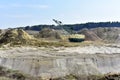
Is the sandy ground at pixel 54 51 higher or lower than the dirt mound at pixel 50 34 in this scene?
lower

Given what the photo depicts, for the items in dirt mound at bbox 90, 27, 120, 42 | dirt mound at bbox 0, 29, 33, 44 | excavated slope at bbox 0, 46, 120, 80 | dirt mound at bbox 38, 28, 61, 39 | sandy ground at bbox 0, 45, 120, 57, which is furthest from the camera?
dirt mound at bbox 90, 27, 120, 42

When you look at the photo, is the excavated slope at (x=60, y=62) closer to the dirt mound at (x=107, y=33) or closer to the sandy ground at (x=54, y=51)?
the sandy ground at (x=54, y=51)

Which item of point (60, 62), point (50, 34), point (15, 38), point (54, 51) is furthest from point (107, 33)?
point (60, 62)

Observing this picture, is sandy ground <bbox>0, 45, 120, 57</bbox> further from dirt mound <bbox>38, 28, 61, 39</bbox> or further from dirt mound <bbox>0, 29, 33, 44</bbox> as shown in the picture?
dirt mound <bbox>38, 28, 61, 39</bbox>

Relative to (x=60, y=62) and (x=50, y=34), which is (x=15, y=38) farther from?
(x=50, y=34)

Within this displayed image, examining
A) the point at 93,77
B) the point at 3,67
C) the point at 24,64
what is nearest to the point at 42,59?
the point at 24,64

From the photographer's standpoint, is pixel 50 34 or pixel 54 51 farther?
pixel 50 34

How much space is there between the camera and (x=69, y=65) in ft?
119

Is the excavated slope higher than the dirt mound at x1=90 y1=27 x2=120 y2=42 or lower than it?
lower

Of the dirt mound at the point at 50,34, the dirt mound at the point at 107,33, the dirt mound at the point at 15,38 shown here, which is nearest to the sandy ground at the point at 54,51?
the dirt mound at the point at 15,38

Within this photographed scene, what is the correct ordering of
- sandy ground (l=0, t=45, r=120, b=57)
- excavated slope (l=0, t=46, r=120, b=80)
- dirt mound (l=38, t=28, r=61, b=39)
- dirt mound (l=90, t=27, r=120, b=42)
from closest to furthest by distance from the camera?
1. excavated slope (l=0, t=46, r=120, b=80)
2. sandy ground (l=0, t=45, r=120, b=57)
3. dirt mound (l=38, t=28, r=61, b=39)
4. dirt mound (l=90, t=27, r=120, b=42)

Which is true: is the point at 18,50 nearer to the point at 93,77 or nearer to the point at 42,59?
the point at 42,59

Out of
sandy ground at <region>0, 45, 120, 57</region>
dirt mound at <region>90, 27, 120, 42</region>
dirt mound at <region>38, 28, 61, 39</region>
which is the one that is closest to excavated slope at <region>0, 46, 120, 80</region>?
sandy ground at <region>0, 45, 120, 57</region>

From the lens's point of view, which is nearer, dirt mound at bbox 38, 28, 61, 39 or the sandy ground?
the sandy ground
